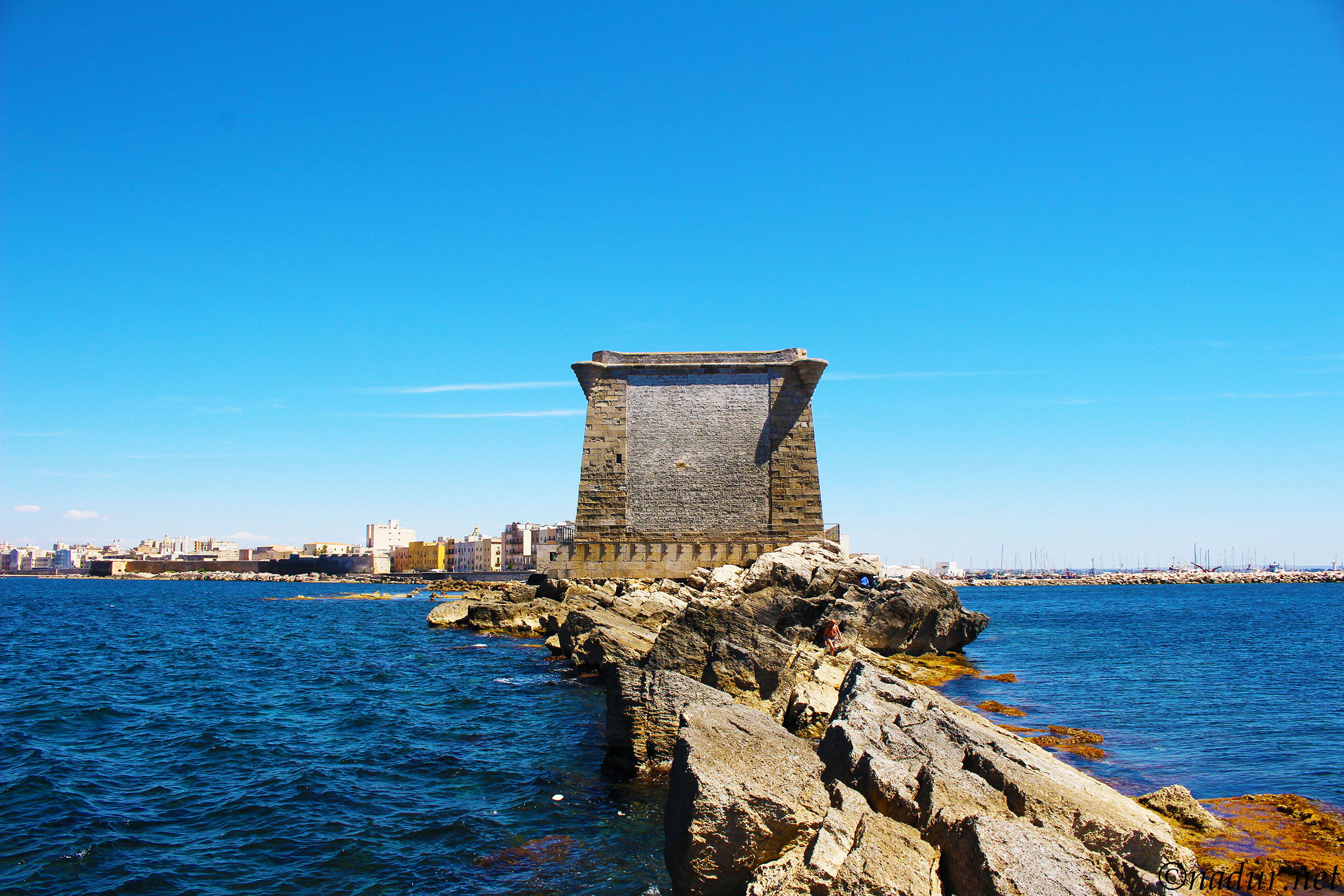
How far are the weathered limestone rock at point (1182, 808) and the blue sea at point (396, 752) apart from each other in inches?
44.1

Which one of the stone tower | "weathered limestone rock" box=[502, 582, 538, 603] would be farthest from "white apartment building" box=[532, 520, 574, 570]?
the stone tower

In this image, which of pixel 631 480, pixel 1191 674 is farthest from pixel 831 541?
pixel 1191 674

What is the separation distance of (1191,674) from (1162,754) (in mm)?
9215

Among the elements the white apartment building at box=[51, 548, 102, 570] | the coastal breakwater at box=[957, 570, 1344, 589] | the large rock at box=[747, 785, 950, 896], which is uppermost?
the large rock at box=[747, 785, 950, 896]

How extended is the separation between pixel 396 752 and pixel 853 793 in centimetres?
649

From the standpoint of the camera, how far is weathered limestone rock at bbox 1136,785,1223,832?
22.8 feet

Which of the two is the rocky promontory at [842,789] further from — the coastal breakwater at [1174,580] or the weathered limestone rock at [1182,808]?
the coastal breakwater at [1174,580]

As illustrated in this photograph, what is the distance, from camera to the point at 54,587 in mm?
68812

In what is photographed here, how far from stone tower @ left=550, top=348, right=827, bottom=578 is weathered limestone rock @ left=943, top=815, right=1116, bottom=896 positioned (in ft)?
60.6

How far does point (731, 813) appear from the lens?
4586 mm

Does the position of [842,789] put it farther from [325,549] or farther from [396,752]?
[325,549]

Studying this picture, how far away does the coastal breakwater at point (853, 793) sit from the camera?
165 inches

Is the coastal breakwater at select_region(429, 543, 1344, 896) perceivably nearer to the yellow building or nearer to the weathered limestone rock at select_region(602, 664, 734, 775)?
the weathered limestone rock at select_region(602, 664, 734, 775)

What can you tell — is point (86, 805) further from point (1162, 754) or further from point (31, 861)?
point (1162, 754)
